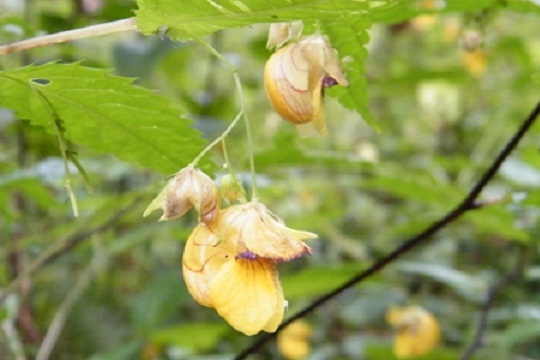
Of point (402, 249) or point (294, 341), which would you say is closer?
point (402, 249)

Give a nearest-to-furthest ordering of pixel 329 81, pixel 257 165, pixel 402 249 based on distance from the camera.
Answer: pixel 329 81 → pixel 402 249 → pixel 257 165

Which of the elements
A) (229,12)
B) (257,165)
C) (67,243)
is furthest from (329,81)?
(67,243)

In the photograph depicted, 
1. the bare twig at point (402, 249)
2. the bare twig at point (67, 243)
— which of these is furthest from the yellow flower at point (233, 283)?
the bare twig at point (67, 243)

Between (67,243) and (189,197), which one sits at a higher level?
(189,197)

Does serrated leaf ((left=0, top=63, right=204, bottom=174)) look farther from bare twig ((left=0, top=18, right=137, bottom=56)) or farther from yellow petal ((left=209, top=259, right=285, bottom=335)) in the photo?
yellow petal ((left=209, top=259, right=285, bottom=335))

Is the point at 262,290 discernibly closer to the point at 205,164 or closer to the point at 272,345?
the point at 205,164

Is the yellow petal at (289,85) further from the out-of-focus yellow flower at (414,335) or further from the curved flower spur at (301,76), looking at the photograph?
the out-of-focus yellow flower at (414,335)

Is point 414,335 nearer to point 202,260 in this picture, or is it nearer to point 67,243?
point 67,243

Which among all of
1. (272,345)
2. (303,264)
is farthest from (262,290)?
(303,264)
